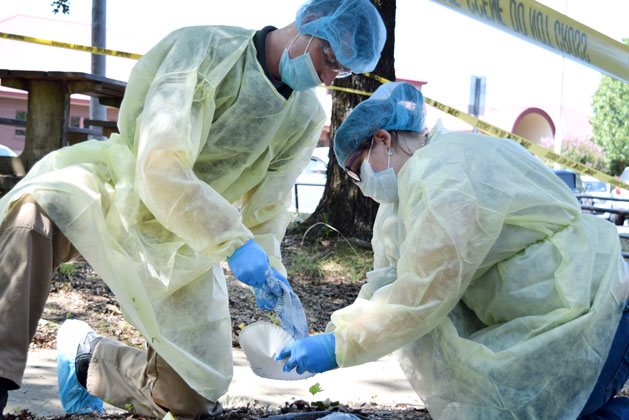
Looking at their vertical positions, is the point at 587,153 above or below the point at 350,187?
below

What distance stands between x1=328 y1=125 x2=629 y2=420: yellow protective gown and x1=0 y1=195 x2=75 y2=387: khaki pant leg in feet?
3.32

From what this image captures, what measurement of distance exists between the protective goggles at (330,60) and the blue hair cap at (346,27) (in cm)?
4

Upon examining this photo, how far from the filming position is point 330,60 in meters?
2.56

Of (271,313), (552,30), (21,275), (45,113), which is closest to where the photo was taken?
(21,275)

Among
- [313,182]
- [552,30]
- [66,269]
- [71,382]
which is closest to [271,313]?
[66,269]

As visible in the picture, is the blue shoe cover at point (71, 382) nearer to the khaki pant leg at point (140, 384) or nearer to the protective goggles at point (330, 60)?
the khaki pant leg at point (140, 384)

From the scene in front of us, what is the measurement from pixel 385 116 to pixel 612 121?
102 feet

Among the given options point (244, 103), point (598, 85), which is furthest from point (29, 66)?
point (598, 85)

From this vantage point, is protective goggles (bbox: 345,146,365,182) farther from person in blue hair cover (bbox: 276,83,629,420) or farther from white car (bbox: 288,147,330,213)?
white car (bbox: 288,147,330,213)

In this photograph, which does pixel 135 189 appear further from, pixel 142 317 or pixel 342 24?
pixel 342 24

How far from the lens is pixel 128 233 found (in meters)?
2.39

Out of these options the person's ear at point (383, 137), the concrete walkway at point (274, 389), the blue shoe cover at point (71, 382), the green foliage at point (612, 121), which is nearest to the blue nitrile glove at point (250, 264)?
the person's ear at point (383, 137)

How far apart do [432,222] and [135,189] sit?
1088 millimetres

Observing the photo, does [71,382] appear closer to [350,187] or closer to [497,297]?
[497,297]
